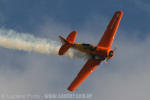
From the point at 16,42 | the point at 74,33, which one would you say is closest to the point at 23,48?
the point at 16,42

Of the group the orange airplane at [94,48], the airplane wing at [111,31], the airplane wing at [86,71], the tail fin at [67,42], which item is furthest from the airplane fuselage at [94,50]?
the airplane wing at [111,31]

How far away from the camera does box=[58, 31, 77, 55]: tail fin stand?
8756 centimetres

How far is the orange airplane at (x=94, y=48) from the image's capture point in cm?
8500

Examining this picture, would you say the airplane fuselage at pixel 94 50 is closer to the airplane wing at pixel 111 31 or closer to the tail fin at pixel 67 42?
the tail fin at pixel 67 42

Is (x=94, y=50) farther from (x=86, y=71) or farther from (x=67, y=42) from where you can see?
(x=67, y=42)

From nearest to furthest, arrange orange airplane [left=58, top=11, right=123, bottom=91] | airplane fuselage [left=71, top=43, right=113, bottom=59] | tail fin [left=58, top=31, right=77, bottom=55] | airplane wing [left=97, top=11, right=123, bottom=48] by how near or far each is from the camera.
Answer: airplane fuselage [left=71, top=43, right=113, bottom=59] → orange airplane [left=58, top=11, right=123, bottom=91] → airplane wing [left=97, top=11, right=123, bottom=48] → tail fin [left=58, top=31, right=77, bottom=55]

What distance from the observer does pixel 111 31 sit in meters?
87.5

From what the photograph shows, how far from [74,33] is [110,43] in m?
4.64

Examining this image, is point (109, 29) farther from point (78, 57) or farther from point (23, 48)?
point (23, 48)

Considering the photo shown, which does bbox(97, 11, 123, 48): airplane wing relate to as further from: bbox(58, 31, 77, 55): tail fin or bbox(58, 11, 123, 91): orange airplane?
bbox(58, 31, 77, 55): tail fin

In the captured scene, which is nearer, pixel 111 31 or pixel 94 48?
pixel 94 48

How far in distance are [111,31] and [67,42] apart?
5511mm

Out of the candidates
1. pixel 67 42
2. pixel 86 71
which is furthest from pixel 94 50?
pixel 67 42

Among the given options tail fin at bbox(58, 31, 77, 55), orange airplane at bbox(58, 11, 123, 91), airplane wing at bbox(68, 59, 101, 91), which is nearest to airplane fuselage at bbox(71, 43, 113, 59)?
orange airplane at bbox(58, 11, 123, 91)
